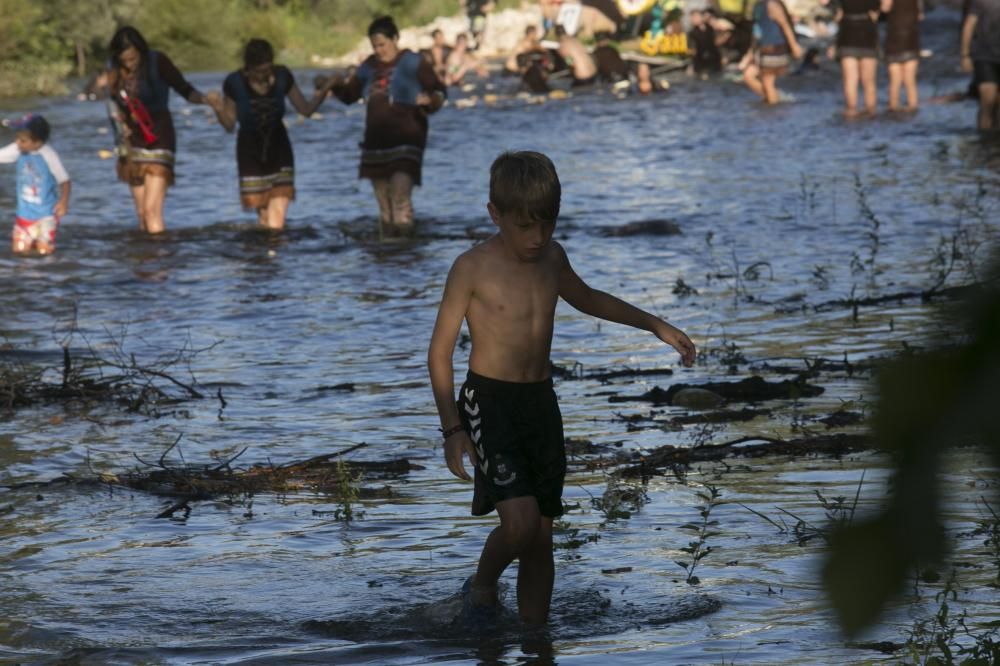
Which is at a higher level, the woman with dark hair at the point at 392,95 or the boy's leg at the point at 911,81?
the woman with dark hair at the point at 392,95

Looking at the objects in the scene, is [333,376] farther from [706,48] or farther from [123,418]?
[706,48]

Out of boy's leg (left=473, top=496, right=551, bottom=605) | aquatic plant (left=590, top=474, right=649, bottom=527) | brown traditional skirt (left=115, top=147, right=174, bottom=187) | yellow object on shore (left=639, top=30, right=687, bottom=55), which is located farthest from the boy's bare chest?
yellow object on shore (left=639, top=30, right=687, bottom=55)

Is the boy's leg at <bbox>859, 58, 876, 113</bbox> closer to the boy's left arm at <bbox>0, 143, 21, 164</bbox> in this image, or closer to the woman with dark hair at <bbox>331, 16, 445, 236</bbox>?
the woman with dark hair at <bbox>331, 16, 445, 236</bbox>

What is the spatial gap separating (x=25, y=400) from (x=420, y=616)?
3.85 m

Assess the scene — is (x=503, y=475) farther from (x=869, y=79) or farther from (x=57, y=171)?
(x=869, y=79)

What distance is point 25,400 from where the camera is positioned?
26.9ft

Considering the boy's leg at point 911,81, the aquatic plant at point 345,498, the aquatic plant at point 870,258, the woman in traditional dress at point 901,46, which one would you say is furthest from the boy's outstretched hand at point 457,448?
the boy's leg at point 911,81

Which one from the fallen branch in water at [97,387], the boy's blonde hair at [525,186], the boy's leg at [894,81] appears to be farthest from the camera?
the boy's leg at [894,81]

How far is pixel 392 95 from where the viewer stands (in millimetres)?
14039

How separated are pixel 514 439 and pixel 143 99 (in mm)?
9953

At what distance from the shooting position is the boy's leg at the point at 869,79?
79.5ft

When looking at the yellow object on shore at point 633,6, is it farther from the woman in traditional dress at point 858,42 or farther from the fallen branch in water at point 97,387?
the fallen branch in water at point 97,387

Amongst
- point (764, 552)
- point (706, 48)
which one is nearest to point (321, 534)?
point (764, 552)

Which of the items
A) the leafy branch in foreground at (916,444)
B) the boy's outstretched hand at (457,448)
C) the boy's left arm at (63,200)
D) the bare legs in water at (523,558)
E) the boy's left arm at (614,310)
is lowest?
the bare legs in water at (523,558)
